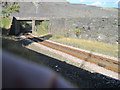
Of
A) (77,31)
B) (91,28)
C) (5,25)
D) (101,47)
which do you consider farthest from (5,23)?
(101,47)

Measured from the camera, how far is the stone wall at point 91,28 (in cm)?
1596

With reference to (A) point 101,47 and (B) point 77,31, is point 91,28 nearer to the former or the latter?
(B) point 77,31

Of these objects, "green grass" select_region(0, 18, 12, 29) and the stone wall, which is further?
"green grass" select_region(0, 18, 12, 29)

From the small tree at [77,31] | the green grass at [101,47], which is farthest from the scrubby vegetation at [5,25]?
the green grass at [101,47]

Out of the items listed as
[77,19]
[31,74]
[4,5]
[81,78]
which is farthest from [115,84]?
[4,5]

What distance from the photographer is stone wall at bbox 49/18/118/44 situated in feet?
52.4

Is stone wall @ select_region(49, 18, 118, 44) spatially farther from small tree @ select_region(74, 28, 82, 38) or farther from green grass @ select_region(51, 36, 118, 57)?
green grass @ select_region(51, 36, 118, 57)

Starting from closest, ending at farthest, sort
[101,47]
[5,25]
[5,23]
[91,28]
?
[101,47] < [91,28] < [5,25] < [5,23]

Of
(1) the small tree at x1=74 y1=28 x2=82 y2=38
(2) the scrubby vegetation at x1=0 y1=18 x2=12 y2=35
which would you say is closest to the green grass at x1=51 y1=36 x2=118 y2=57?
(1) the small tree at x1=74 y1=28 x2=82 y2=38

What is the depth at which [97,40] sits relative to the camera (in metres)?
17.5

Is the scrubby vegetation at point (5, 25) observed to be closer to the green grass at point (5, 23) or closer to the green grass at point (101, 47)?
the green grass at point (5, 23)

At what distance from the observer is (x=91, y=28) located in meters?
18.1

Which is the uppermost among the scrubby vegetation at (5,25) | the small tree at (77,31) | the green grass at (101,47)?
the scrubby vegetation at (5,25)

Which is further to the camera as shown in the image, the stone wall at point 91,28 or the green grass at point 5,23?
the green grass at point 5,23
